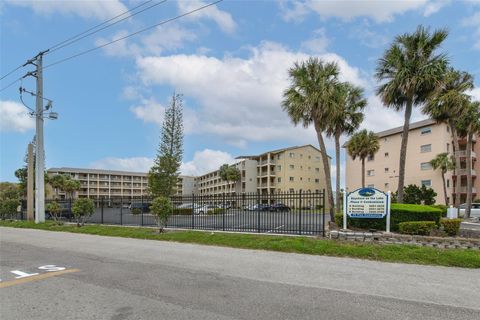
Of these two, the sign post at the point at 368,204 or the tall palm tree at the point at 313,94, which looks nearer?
the sign post at the point at 368,204

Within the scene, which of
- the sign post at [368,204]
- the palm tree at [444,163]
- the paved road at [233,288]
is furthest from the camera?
the palm tree at [444,163]

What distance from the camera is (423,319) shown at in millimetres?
5078

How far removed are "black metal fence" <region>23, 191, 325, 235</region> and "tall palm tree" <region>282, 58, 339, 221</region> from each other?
6751mm

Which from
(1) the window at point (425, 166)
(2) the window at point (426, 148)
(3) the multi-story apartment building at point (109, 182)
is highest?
(2) the window at point (426, 148)

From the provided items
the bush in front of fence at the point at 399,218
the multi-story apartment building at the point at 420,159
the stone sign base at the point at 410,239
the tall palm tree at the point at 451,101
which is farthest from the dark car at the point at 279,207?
the multi-story apartment building at the point at 420,159

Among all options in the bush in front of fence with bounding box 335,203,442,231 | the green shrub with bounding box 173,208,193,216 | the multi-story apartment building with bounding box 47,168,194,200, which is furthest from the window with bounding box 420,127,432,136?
the multi-story apartment building with bounding box 47,168,194,200

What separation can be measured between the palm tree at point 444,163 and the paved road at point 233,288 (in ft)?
134

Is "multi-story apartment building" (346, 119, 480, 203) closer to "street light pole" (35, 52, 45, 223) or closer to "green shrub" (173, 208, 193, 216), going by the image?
"green shrub" (173, 208, 193, 216)

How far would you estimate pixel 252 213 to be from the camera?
1669 centimetres

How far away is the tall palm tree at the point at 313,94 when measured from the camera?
2220 cm

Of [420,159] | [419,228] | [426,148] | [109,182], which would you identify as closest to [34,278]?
[419,228]

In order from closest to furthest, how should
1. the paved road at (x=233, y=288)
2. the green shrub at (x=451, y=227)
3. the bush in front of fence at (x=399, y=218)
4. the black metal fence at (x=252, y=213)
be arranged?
the paved road at (x=233, y=288) < the green shrub at (x=451, y=227) < the black metal fence at (x=252, y=213) < the bush in front of fence at (x=399, y=218)

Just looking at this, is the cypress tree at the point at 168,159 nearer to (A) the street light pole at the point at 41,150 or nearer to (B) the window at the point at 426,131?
(A) the street light pole at the point at 41,150

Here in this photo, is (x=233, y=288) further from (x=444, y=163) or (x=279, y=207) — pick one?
(x=444, y=163)
